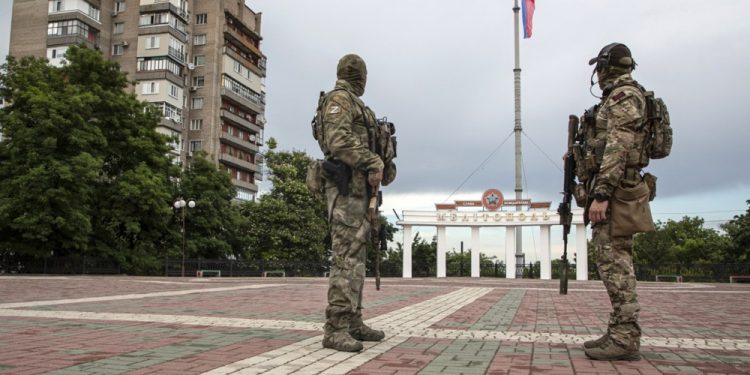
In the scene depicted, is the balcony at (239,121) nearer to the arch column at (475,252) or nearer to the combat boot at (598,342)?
the arch column at (475,252)

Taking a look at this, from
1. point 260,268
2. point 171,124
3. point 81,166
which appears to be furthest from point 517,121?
point 171,124

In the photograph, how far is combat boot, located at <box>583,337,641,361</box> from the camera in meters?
4.38

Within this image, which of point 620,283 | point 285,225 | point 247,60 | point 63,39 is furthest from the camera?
point 247,60

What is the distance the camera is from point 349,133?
482cm

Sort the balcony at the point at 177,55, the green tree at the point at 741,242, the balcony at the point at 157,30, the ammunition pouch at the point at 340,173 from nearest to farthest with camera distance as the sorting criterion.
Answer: the ammunition pouch at the point at 340,173 < the green tree at the point at 741,242 < the balcony at the point at 157,30 < the balcony at the point at 177,55

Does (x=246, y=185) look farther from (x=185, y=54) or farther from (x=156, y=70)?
(x=156, y=70)

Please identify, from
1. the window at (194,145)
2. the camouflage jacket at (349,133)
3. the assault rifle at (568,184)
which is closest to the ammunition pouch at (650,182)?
the assault rifle at (568,184)

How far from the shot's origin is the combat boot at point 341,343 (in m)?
4.53

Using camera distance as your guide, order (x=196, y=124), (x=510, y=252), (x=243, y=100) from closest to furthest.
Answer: (x=510, y=252) < (x=196, y=124) < (x=243, y=100)

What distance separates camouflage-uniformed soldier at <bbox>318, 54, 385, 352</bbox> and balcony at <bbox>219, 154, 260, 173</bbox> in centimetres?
5563

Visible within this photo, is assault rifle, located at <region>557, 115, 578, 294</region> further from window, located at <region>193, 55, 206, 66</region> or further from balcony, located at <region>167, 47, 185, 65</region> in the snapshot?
window, located at <region>193, 55, 206, 66</region>

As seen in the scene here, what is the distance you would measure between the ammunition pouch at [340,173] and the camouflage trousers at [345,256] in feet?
0.28

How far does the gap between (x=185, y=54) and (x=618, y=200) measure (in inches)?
2247

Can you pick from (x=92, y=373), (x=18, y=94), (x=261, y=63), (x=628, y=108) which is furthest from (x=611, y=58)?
(x=261, y=63)
